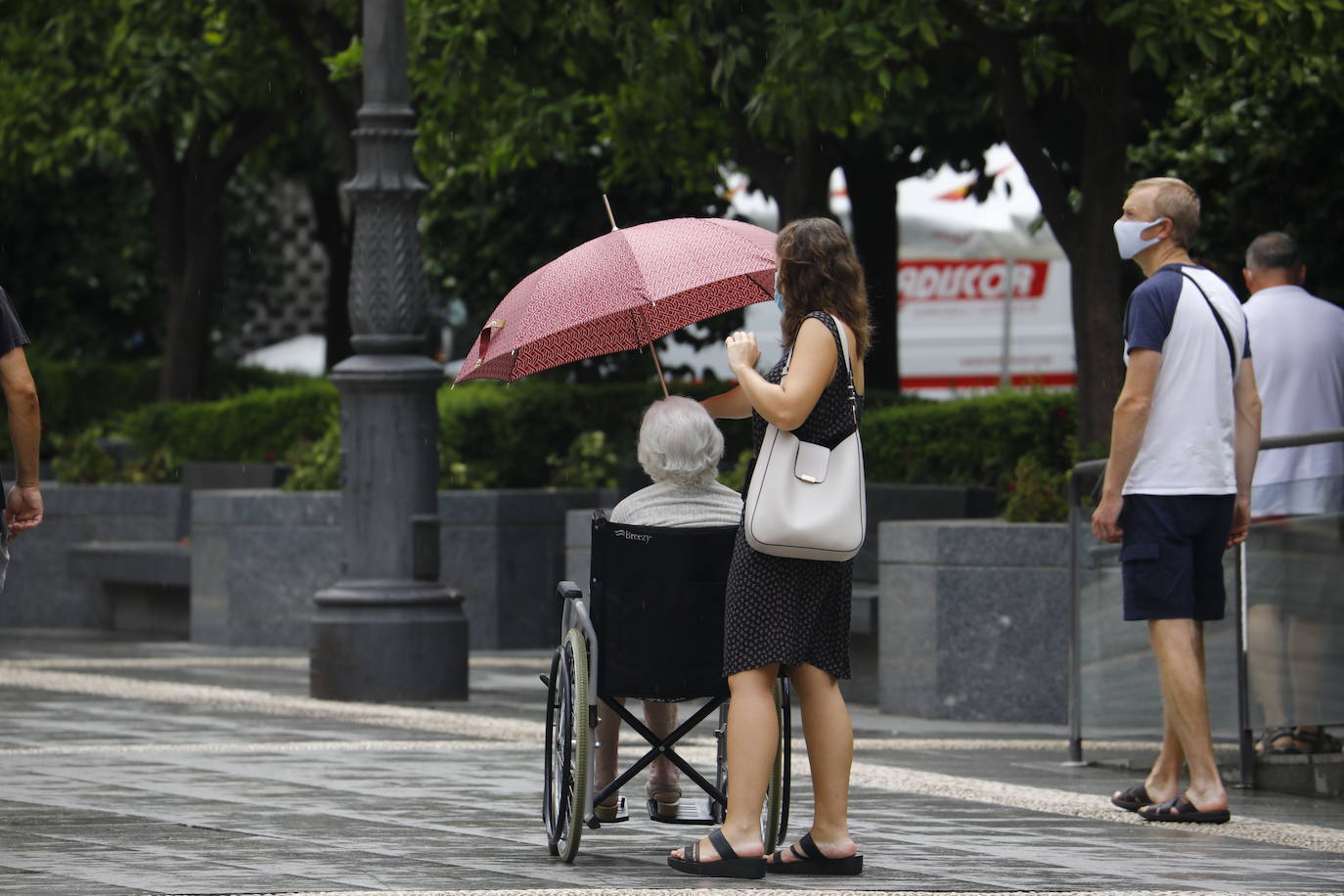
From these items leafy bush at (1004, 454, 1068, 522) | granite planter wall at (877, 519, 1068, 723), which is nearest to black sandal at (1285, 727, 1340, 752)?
granite planter wall at (877, 519, 1068, 723)

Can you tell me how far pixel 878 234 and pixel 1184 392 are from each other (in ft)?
38.3

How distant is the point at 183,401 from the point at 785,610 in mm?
14133

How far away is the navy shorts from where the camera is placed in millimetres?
7785

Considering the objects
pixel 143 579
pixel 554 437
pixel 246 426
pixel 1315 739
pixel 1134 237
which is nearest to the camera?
pixel 1134 237

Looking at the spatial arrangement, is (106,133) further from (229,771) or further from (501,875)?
(501,875)

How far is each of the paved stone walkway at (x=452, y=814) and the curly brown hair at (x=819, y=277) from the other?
4.77 ft

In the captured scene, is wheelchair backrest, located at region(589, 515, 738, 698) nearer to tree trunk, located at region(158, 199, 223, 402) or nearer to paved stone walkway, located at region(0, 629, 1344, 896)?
paved stone walkway, located at region(0, 629, 1344, 896)

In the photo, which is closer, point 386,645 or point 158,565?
point 386,645

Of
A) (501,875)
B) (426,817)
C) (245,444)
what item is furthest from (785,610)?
(245,444)

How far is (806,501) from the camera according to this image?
6332mm

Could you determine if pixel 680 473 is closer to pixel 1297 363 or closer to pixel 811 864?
pixel 811 864

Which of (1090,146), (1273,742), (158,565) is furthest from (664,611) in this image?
(158,565)

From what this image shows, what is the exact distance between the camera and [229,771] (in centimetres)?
886

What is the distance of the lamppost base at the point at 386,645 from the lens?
1184 cm
